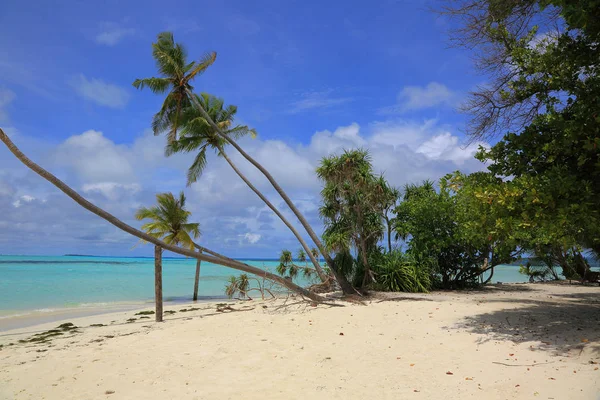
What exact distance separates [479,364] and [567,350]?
4.93ft

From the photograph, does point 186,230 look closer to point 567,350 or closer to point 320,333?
point 320,333

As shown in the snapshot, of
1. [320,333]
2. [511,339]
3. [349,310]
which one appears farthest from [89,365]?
[511,339]

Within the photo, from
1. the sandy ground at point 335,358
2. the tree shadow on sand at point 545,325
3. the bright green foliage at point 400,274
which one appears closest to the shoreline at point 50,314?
the sandy ground at point 335,358

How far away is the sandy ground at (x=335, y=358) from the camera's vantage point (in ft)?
15.9

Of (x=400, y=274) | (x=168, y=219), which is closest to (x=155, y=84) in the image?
(x=168, y=219)

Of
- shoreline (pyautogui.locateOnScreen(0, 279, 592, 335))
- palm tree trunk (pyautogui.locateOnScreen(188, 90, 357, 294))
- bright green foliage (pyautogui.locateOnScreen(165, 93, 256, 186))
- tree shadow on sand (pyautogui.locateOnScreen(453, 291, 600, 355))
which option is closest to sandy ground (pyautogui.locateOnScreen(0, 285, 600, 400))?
tree shadow on sand (pyautogui.locateOnScreen(453, 291, 600, 355))

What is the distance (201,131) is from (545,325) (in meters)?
13.9

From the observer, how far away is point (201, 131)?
16844 mm

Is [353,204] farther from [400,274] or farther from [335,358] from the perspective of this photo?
[335,358]

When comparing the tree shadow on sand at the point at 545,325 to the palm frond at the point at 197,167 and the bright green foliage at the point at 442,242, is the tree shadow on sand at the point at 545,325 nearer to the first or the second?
the bright green foliage at the point at 442,242

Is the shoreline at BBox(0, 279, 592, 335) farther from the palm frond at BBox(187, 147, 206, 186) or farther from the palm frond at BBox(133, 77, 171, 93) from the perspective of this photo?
the palm frond at BBox(133, 77, 171, 93)

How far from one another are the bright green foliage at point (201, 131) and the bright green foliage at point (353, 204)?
555 cm

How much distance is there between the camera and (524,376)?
5.00 m

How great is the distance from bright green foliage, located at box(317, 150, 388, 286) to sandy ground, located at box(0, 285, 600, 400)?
3.95 metres
